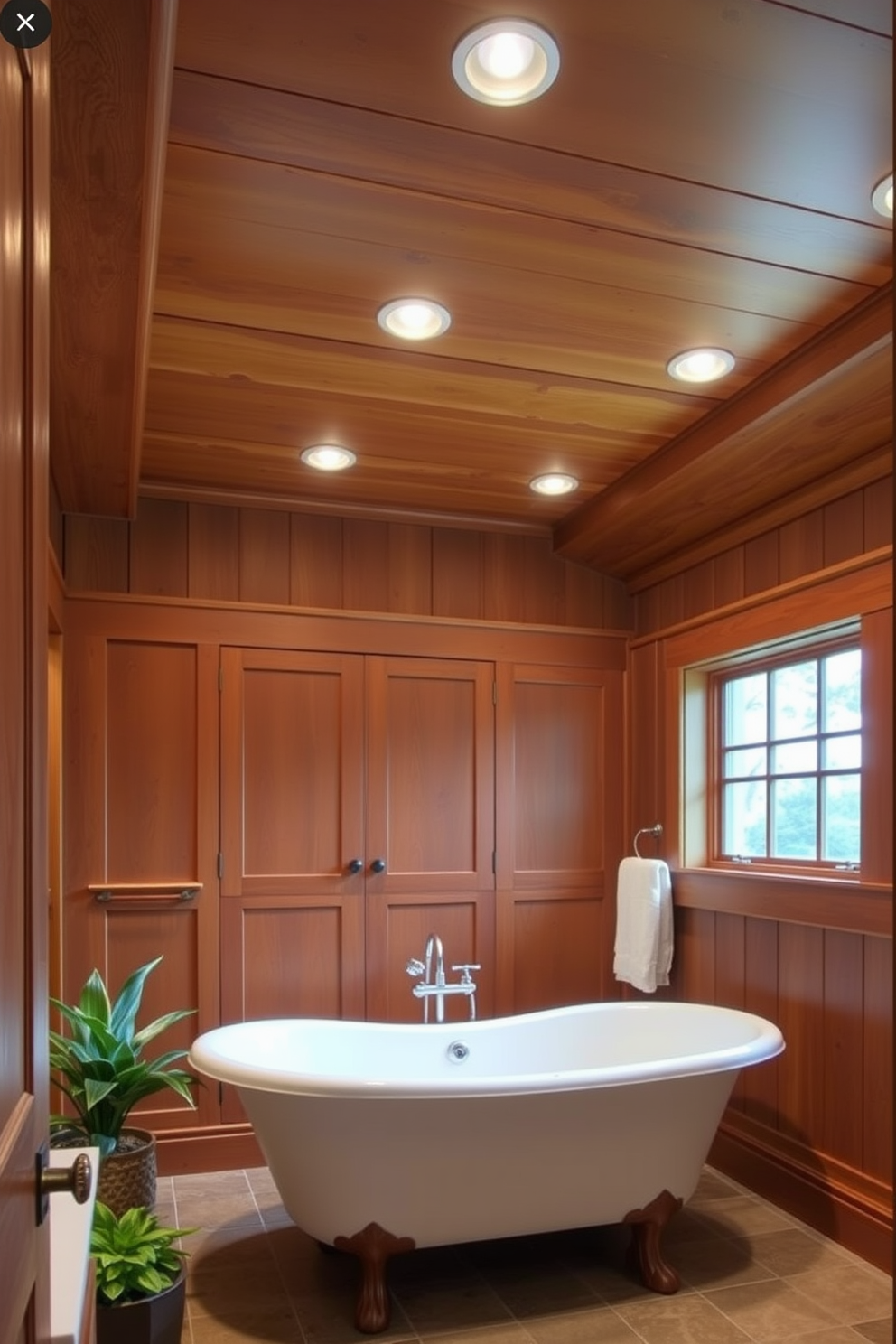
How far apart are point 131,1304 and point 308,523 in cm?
248

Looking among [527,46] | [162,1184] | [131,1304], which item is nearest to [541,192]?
[527,46]

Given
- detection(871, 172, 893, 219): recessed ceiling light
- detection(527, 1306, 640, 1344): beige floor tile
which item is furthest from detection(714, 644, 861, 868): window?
detection(871, 172, 893, 219): recessed ceiling light

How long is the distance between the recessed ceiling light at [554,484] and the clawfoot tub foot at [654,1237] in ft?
7.02

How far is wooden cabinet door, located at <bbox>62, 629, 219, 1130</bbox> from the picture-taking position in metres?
3.44

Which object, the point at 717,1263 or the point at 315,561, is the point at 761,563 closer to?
the point at 315,561

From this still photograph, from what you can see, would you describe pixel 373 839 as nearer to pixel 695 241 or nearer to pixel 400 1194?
pixel 400 1194

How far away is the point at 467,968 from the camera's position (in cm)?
355

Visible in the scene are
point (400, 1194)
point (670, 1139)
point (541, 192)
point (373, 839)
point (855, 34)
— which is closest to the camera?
point (855, 34)

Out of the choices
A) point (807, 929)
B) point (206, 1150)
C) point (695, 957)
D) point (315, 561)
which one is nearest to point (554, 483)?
point (315, 561)

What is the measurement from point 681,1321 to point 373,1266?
76 cm

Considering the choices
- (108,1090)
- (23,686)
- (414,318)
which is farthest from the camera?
(108,1090)

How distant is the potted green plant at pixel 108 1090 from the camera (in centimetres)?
267

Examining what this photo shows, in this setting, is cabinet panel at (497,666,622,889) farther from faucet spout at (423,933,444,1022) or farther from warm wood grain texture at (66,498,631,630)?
faucet spout at (423,933,444,1022)

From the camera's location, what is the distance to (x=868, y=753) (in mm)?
2844
